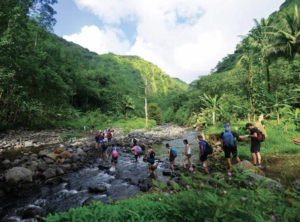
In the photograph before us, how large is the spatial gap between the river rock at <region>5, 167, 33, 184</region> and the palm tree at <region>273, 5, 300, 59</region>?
25.0 meters

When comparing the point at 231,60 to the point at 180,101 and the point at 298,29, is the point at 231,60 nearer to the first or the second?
the point at 180,101

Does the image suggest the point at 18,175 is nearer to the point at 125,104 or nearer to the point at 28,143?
the point at 28,143

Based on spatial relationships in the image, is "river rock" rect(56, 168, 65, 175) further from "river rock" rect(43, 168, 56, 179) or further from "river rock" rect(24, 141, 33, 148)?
"river rock" rect(24, 141, 33, 148)

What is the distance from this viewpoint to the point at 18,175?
6.77 metres

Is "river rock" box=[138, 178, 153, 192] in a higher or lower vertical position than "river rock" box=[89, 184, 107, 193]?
higher

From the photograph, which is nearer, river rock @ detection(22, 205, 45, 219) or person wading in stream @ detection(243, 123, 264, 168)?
river rock @ detection(22, 205, 45, 219)

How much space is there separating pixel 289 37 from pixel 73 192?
25104 mm

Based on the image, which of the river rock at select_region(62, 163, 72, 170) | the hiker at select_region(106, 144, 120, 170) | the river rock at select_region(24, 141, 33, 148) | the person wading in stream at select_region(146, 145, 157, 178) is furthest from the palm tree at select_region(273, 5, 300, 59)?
the river rock at select_region(24, 141, 33, 148)

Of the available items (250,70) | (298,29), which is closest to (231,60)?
(298,29)

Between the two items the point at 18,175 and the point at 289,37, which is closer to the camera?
the point at 18,175

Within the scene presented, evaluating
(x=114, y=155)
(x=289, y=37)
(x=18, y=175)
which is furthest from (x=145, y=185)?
(x=289, y=37)

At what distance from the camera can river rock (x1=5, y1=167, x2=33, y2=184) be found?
6558 millimetres

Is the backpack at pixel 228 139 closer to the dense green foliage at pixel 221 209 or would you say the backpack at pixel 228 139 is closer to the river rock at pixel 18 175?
the dense green foliage at pixel 221 209

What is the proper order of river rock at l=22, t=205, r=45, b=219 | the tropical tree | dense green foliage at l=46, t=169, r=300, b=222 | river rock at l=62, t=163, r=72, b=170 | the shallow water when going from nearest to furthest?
dense green foliage at l=46, t=169, r=300, b=222
river rock at l=22, t=205, r=45, b=219
the shallow water
river rock at l=62, t=163, r=72, b=170
the tropical tree
